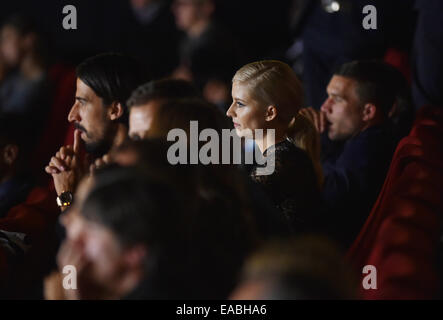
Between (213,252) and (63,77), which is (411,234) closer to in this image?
(213,252)

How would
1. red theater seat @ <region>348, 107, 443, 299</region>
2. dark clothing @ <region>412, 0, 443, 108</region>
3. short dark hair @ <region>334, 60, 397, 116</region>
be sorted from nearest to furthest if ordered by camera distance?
1. red theater seat @ <region>348, 107, 443, 299</region>
2. short dark hair @ <region>334, 60, 397, 116</region>
3. dark clothing @ <region>412, 0, 443, 108</region>

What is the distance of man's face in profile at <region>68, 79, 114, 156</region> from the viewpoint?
1098mm

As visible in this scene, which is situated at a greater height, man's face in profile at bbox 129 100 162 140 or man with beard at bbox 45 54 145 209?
man with beard at bbox 45 54 145 209

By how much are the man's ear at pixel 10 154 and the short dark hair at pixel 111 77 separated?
0.98ft

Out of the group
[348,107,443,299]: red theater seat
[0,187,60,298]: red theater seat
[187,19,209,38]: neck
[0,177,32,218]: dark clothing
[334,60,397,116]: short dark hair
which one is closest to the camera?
[348,107,443,299]: red theater seat

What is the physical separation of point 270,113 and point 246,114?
4cm

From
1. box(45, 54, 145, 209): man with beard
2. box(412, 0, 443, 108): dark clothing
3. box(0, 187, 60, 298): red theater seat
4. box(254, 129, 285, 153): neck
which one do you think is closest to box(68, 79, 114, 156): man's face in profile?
box(45, 54, 145, 209): man with beard

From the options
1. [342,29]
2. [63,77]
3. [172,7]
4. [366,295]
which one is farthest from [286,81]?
[172,7]

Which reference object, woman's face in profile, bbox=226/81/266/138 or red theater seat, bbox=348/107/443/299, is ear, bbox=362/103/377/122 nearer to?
red theater seat, bbox=348/107/443/299

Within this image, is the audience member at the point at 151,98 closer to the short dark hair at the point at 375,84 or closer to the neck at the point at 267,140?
the neck at the point at 267,140

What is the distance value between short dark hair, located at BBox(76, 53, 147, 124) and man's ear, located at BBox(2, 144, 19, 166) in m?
0.30

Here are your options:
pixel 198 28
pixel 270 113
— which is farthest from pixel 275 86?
pixel 198 28

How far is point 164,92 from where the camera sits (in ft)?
2.81

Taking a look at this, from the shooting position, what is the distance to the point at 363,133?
1278 millimetres
